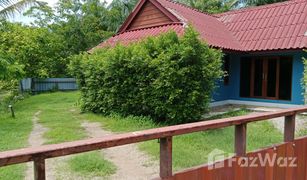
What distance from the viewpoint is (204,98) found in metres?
8.66

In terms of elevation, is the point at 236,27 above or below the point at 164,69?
above

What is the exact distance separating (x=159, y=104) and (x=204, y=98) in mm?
1288

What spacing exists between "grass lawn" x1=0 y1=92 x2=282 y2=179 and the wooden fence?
432 inches

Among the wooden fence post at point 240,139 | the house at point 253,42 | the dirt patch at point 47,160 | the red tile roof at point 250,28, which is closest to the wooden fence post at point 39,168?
the wooden fence post at point 240,139

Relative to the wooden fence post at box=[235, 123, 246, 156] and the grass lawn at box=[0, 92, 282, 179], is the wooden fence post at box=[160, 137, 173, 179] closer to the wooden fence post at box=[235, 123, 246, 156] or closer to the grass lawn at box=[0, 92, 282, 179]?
the wooden fence post at box=[235, 123, 246, 156]

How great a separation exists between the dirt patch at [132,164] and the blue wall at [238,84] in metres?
6.41

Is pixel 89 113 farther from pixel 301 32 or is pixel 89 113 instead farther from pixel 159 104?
pixel 301 32

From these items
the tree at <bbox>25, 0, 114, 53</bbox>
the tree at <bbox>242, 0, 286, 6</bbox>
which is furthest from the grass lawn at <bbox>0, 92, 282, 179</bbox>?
the tree at <bbox>242, 0, 286, 6</bbox>

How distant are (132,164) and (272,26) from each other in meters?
10.8

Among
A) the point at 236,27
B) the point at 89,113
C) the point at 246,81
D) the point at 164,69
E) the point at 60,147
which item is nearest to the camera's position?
the point at 60,147

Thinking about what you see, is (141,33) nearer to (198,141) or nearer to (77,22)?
(198,141)

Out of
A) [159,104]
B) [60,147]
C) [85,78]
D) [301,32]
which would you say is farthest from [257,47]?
[60,147]

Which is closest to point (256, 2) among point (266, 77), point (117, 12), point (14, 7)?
point (117, 12)

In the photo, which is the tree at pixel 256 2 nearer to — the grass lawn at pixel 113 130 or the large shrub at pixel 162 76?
the grass lawn at pixel 113 130
